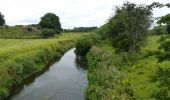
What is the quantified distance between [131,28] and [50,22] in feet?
340

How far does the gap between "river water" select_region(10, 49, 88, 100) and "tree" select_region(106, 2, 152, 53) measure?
27.7 ft

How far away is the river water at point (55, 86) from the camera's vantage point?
3634 centimetres

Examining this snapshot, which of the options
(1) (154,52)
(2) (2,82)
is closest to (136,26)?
(2) (2,82)

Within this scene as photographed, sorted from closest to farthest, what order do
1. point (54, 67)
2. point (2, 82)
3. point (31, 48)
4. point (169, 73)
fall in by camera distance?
point (169, 73), point (2, 82), point (54, 67), point (31, 48)

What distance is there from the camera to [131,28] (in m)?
50.7

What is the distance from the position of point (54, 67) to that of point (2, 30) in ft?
198

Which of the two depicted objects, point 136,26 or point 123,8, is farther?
point 123,8

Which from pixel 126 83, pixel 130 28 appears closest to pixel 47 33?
pixel 130 28

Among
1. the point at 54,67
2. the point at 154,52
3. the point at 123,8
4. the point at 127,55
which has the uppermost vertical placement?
the point at 123,8

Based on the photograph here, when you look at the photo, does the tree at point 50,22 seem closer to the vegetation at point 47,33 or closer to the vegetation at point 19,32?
the vegetation at point 47,33

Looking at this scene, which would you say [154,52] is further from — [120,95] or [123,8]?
[123,8]

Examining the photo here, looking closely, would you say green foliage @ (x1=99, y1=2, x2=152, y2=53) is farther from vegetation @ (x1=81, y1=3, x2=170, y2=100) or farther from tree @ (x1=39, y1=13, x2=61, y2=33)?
tree @ (x1=39, y1=13, x2=61, y2=33)

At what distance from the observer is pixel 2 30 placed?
116188 mm

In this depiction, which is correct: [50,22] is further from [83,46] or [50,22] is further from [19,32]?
[83,46]
